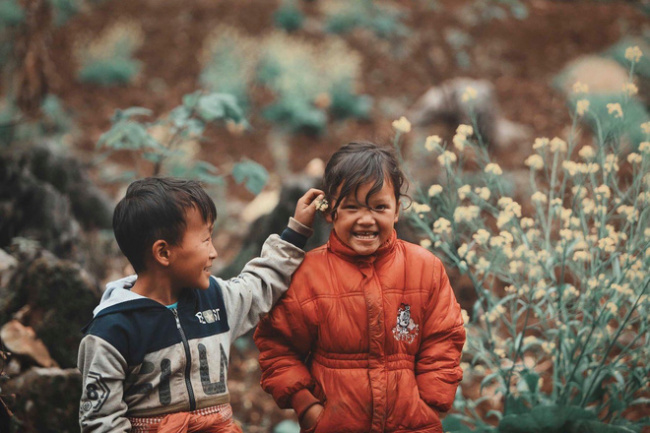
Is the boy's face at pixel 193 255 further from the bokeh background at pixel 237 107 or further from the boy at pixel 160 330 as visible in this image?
the bokeh background at pixel 237 107

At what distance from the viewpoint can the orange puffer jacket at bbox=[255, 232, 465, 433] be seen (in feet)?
6.67

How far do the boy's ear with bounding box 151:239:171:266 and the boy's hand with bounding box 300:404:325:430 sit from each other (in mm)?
722

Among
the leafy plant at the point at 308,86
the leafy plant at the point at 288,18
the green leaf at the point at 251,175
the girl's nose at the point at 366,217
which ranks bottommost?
the girl's nose at the point at 366,217

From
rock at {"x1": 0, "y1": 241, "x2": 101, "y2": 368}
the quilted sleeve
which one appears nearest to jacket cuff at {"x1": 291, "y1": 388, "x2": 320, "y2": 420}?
the quilted sleeve

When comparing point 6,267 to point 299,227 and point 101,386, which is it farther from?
point 299,227

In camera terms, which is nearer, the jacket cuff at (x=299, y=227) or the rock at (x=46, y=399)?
the jacket cuff at (x=299, y=227)

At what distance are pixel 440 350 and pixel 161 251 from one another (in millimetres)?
1033

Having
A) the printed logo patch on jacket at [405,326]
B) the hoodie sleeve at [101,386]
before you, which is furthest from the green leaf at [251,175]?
the hoodie sleeve at [101,386]

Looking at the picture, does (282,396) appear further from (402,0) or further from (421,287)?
(402,0)

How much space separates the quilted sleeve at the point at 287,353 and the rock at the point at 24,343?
1.08 meters

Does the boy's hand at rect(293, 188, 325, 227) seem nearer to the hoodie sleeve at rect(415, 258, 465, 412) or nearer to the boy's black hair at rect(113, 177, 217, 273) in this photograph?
→ the boy's black hair at rect(113, 177, 217, 273)

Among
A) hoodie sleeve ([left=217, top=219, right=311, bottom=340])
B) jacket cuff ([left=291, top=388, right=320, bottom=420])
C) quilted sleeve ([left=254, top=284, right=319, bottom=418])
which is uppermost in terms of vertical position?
hoodie sleeve ([left=217, top=219, right=311, bottom=340])

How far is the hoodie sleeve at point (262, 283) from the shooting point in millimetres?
2080

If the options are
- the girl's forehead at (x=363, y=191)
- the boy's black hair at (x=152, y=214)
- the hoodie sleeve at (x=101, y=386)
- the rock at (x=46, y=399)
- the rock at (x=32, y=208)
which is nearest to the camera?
the hoodie sleeve at (x=101, y=386)
